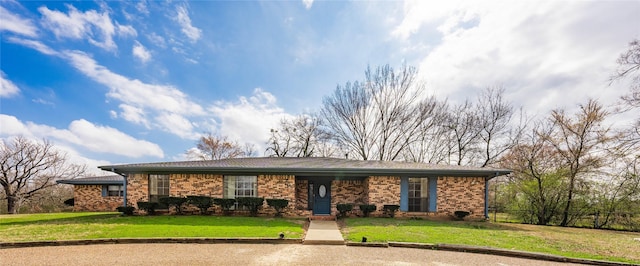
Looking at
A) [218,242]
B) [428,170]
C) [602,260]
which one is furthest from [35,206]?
[602,260]

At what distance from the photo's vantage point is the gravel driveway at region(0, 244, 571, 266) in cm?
557

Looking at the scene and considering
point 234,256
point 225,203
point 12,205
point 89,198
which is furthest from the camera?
point 12,205

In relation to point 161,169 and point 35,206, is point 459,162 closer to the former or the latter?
point 161,169

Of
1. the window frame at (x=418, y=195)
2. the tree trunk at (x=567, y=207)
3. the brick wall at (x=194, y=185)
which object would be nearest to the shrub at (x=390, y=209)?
the window frame at (x=418, y=195)

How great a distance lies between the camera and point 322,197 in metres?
13.4

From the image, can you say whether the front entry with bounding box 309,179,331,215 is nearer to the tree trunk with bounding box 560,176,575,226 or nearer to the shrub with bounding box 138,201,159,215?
the shrub with bounding box 138,201,159,215

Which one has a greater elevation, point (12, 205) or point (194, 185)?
point (194, 185)

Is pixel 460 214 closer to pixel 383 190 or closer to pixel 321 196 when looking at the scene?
pixel 383 190

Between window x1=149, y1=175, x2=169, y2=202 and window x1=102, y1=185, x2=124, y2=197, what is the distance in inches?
208

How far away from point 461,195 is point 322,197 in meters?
6.07

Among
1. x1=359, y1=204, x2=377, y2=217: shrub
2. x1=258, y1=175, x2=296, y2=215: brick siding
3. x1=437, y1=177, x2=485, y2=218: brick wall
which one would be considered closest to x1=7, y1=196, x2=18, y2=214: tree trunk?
x1=258, y1=175, x2=296, y2=215: brick siding

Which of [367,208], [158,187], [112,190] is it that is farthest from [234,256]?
[112,190]

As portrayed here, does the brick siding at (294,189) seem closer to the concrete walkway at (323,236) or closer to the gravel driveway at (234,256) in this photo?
the concrete walkway at (323,236)

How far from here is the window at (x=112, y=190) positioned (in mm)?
15969
